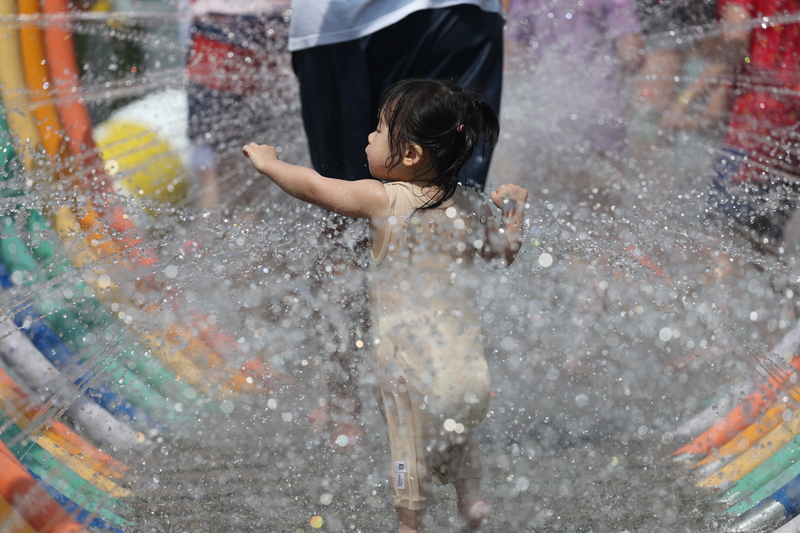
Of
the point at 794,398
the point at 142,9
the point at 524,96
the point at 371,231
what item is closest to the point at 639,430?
the point at 794,398

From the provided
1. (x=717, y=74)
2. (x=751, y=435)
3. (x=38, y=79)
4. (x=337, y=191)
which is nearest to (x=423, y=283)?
(x=337, y=191)

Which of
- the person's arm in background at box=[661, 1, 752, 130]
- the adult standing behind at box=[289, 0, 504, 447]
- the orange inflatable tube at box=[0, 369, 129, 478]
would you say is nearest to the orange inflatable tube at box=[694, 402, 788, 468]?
the adult standing behind at box=[289, 0, 504, 447]

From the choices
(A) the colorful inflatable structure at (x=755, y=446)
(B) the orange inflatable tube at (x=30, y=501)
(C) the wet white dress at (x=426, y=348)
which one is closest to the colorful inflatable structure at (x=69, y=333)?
(B) the orange inflatable tube at (x=30, y=501)

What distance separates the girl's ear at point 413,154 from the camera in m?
1.17

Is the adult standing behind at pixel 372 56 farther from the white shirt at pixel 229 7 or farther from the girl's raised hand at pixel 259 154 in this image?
the white shirt at pixel 229 7

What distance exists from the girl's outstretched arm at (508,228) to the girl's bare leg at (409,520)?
0.47m

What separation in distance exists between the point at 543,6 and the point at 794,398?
2.24 metres

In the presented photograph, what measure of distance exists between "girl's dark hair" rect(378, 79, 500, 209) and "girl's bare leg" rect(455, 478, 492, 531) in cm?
50

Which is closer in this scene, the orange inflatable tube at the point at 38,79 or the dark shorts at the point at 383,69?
the dark shorts at the point at 383,69

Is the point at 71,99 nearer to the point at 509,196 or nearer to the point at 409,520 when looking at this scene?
the point at 509,196

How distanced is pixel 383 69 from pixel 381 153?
0.55 meters

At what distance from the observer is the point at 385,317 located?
1.21 metres

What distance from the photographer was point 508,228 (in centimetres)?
124

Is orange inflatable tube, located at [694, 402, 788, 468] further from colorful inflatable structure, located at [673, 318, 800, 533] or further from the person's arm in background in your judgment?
the person's arm in background
